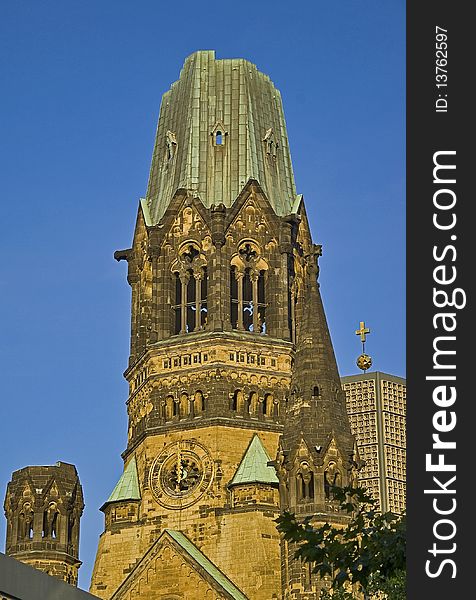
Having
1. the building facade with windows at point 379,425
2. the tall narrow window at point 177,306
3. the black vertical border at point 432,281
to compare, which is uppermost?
the building facade with windows at point 379,425

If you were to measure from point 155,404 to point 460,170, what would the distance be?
44.3 m

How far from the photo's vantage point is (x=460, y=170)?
23.5 metres

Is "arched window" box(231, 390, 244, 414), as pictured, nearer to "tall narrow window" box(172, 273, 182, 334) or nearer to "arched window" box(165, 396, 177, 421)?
"arched window" box(165, 396, 177, 421)

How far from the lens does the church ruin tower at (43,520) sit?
65375 millimetres

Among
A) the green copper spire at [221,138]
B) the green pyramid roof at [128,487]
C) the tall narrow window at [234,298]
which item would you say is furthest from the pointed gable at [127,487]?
the green copper spire at [221,138]

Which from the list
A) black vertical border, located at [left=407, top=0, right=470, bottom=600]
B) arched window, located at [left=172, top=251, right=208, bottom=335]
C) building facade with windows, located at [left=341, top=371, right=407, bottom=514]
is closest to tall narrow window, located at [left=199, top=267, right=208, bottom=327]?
arched window, located at [left=172, top=251, right=208, bottom=335]

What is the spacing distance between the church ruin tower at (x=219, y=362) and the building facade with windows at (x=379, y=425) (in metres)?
28.9

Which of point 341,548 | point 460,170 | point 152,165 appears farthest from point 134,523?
point 460,170

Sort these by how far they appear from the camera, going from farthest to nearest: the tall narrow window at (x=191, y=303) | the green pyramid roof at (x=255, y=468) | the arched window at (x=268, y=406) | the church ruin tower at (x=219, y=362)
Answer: the tall narrow window at (x=191, y=303) → the arched window at (x=268, y=406) → the green pyramid roof at (x=255, y=468) → the church ruin tower at (x=219, y=362)

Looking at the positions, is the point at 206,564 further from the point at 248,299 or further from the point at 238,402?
the point at 248,299

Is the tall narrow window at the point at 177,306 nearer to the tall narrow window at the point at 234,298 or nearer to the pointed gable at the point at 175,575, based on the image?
Result: the tall narrow window at the point at 234,298

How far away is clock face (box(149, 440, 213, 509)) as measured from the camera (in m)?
64.6

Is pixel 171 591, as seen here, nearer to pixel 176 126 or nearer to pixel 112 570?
pixel 112 570

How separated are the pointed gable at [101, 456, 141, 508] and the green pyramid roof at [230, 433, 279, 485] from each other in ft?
14.4
